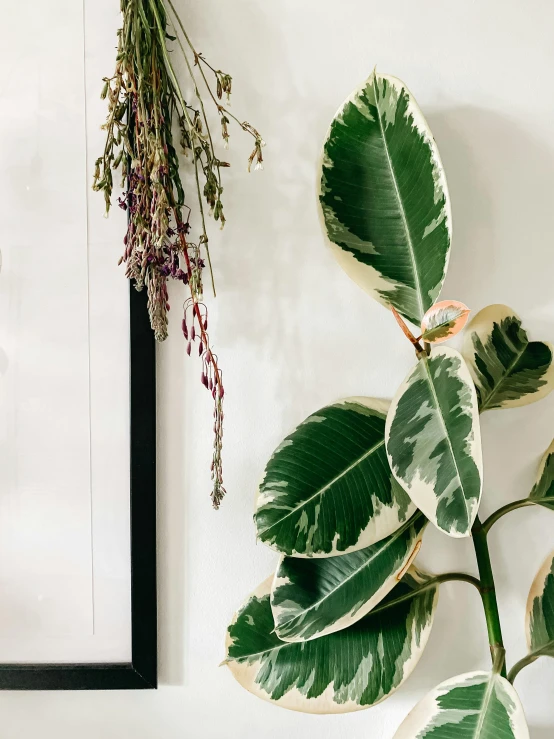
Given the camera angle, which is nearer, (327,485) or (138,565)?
(327,485)

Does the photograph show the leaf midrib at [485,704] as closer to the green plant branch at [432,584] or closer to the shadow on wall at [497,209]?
the green plant branch at [432,584]

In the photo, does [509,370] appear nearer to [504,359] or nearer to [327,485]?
[504,359]

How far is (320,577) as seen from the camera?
0.70 metres

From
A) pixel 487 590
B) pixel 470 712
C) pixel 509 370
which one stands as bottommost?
pixel 470 712

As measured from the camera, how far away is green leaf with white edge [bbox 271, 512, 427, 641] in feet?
2.18

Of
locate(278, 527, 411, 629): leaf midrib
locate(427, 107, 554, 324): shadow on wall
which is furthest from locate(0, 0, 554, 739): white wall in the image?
locate(278, 527, 411, 629): leaf midrib

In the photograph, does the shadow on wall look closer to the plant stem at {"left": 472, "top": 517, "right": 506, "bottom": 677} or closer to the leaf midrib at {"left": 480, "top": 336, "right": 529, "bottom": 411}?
the leaf midrib at {"left": 480, "top": 336, "right": 529, "bottom": 411}

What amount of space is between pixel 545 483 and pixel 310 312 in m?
0.38

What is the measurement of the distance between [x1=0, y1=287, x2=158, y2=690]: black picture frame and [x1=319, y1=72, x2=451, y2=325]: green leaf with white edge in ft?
0.93

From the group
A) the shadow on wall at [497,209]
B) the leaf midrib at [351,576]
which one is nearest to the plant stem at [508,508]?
the leaf midrib at [351,576]

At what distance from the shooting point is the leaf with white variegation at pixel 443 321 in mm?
619

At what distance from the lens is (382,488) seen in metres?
0.68

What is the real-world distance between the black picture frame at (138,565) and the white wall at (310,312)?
0.02m

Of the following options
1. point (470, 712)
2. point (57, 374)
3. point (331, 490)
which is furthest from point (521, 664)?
point (57, 374)
